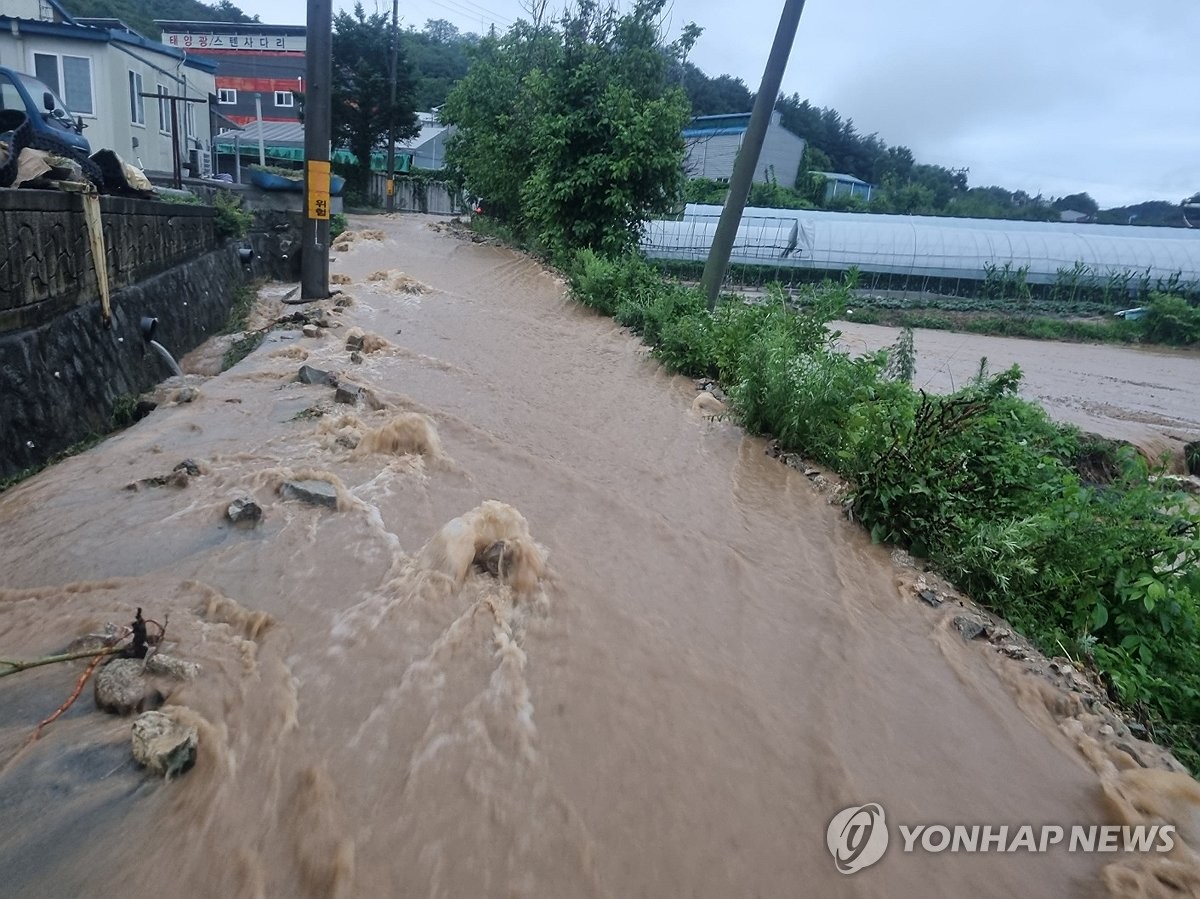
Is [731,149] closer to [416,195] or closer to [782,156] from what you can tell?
[782,156]

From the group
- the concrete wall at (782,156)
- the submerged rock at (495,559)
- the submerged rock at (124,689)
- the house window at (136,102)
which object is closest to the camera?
the submerged rock at (124,689)

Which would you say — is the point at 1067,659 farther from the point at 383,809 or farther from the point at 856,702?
the point at 383,809

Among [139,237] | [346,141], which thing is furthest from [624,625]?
[346,141]

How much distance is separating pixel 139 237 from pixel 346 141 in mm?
31383

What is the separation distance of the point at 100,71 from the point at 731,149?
28.6 meters

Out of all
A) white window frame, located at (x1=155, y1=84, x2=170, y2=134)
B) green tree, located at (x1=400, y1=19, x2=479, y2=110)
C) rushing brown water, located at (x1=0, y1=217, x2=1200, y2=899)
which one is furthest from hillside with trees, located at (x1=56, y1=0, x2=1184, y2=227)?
rushing brown water, located at (x1=0, y1=217, x2=1200, y2=899)

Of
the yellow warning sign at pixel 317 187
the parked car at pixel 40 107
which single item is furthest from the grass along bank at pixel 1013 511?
the parked car at pixel 40 107

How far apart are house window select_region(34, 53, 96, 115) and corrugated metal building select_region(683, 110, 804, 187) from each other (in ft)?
77.8

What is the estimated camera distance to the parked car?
812 centimetres

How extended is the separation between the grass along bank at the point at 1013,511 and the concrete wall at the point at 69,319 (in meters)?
5.62

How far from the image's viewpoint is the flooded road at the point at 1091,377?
38.4 ft

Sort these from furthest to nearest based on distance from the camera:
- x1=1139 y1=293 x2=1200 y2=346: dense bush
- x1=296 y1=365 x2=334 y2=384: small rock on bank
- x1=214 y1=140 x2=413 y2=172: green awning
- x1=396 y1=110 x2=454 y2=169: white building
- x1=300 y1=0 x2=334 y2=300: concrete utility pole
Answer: x1=396 y1=110 x2=454 y2=169: white building, x1=214 y1=140 x2=413 y2=172: green awning, x1=1139 y1=293 x2=1200 y2=346: dense bush, x1=300 y1=0 x2=334 y2=300: concrete utility pole, x1=296 y1=365 x2=334 y2=384: small rock on bank

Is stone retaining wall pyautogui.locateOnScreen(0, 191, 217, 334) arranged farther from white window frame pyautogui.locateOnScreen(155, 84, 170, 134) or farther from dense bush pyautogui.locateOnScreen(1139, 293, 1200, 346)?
dense bush pyautogui.locateOnScreen(1139, 293, 1200, 346)

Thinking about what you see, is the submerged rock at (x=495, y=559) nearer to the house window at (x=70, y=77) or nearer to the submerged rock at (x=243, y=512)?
the submerged rock at (x=243, y=512)
